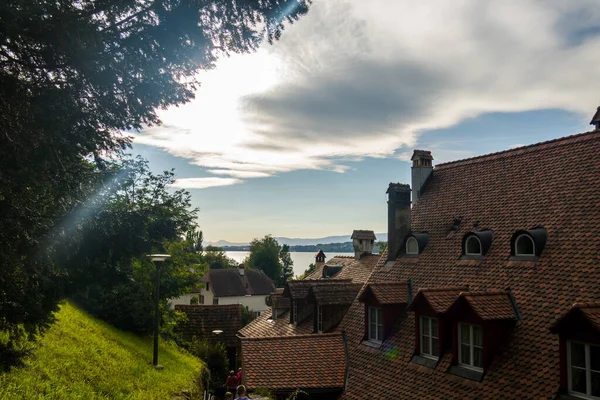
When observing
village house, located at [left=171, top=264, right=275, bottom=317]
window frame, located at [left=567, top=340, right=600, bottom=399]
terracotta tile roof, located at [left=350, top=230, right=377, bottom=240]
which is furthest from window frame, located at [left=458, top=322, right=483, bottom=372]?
village house, located at [left=171, top=264, right=275, bottom=317]

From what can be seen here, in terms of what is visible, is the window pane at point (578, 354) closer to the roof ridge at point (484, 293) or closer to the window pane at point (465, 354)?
the roof ridge at point (484, 293)

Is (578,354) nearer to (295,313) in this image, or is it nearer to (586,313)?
(586,313)

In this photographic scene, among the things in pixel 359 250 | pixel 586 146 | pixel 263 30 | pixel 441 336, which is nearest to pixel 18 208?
pixel 263 30

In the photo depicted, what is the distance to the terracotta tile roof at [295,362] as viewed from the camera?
49.0 feet

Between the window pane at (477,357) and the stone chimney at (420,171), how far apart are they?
815 cm

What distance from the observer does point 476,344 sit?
11383 mm

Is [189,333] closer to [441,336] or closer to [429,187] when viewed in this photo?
[429,187]

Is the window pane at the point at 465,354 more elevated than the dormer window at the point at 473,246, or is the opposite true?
the dormer window at the point at 473,246

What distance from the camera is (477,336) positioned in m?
11.4

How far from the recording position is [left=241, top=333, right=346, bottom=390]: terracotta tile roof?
14922mm

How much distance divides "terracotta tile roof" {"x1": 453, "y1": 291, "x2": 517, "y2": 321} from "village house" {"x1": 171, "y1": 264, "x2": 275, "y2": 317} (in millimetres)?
58089

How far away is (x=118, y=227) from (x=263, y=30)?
4.19 m

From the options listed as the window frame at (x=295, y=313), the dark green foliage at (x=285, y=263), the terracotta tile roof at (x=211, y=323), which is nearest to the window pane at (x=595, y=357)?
the window frame at (x=295, y=313)

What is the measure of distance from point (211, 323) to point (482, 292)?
80.4 ft
